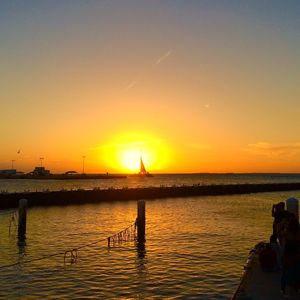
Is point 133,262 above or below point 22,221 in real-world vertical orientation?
below

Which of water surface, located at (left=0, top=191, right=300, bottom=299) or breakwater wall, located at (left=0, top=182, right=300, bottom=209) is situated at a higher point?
breakwater wall, located at (left=0, top=182, right=300, bottom=209)

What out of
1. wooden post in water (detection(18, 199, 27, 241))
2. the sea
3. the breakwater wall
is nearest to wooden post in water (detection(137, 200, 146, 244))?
the sea

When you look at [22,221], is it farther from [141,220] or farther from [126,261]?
[126,261]

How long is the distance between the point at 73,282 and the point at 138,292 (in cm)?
373

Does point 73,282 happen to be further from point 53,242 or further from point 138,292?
point 53,242

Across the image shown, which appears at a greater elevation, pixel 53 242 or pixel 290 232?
pixel 290 232

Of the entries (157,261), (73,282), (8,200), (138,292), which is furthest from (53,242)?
(8,200)

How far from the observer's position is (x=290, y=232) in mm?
11469

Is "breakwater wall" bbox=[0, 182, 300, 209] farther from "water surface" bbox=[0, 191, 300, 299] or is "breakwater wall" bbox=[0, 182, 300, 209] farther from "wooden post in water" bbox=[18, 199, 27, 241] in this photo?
"wooden post in water" bbox=[18, 199, 27, 241]

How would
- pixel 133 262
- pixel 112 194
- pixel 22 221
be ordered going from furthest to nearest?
1. pixel 112 194
2. pixel 22 221
3. pixel 133 262

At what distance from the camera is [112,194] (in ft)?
281

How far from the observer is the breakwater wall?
67719mm

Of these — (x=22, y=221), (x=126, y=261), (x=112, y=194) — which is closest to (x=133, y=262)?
(x=126, y=261)

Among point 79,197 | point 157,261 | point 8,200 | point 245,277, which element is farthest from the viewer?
point 79,197
